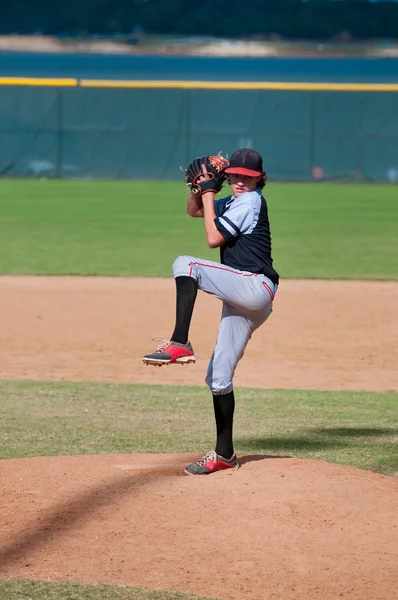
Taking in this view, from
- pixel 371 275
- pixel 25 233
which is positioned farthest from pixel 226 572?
pixel 25 233

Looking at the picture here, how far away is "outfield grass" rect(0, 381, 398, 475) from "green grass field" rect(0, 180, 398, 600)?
0.04 ft

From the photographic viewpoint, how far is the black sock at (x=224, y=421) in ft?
17.0

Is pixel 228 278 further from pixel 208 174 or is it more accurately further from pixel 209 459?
pixel 209 459

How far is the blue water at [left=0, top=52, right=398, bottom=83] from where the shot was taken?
1524 inches

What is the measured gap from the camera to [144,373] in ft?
30.0

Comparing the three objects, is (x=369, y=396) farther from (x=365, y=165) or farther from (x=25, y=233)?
(x=365, y=165)

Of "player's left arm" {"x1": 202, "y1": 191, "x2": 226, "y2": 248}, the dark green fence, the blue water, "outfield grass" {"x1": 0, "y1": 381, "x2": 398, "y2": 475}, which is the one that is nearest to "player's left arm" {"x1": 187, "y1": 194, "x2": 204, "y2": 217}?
"player's left arm" {"x1": 202, "y1": 191, "x2": 226, "y2": 248}

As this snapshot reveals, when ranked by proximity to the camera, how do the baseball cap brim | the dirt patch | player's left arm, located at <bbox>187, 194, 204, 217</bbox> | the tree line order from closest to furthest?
the baseball cap brim → player's left arm, located at <bbox>187, 194, 204, 217</bbox> → the dirt patch → the tree line

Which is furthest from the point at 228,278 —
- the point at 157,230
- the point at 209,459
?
the point at 157,230

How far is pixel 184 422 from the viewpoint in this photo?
7023 mm

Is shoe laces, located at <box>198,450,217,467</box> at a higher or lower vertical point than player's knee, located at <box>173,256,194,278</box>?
lower

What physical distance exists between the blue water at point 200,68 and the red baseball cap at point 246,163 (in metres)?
33.2

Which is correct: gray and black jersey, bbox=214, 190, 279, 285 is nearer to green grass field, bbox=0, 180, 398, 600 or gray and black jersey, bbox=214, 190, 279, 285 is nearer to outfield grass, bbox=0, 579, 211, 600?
green grass field, bbox=0, 180, 398, 600

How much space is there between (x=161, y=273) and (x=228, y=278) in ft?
34.0
